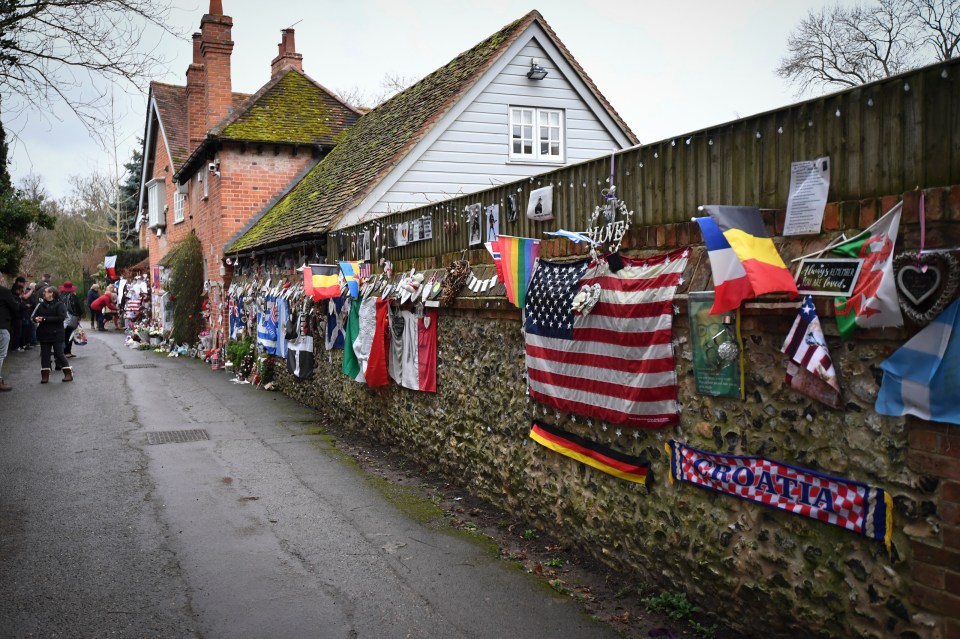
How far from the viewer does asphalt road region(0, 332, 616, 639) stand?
16.4 feet

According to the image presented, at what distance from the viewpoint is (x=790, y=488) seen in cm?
408

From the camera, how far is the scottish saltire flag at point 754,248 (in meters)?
3.91

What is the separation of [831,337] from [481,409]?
14.0 ft

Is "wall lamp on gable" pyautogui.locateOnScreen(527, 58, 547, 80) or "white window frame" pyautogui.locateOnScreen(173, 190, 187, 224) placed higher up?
"wall lamp on gable" pyautogui.locateOnScreen(527, 58, 547, 80)

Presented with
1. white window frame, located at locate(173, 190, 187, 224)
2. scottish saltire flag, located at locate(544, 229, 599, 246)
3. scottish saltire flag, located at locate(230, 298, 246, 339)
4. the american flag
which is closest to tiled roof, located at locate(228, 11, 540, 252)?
scottish saltire flag, located at locate(230, 298, 246, 339)

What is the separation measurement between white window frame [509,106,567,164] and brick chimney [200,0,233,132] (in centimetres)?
1225

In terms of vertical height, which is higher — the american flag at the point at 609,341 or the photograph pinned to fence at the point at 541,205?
the photograph pinned to fence at the point at 541,205

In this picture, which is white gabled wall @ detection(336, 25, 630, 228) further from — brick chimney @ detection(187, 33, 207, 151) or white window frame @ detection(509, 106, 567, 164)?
brick chimney @ detection(187, 33, 207, 151)

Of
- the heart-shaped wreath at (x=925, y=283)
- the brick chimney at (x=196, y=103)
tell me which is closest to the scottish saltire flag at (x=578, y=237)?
the heart-shaped wreath at (x=925, y=283)

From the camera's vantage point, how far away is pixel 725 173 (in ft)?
15.3

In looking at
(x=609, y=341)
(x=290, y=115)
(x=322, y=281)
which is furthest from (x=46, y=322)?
(x=609, y=341)

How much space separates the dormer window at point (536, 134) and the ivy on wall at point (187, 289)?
12.5m

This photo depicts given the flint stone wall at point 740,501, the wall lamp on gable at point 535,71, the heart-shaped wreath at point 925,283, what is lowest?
the flint stone wall at point 740,501

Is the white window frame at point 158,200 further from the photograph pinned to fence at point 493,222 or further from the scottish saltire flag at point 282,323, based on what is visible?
the photograph pinned to fence at point 493,222
